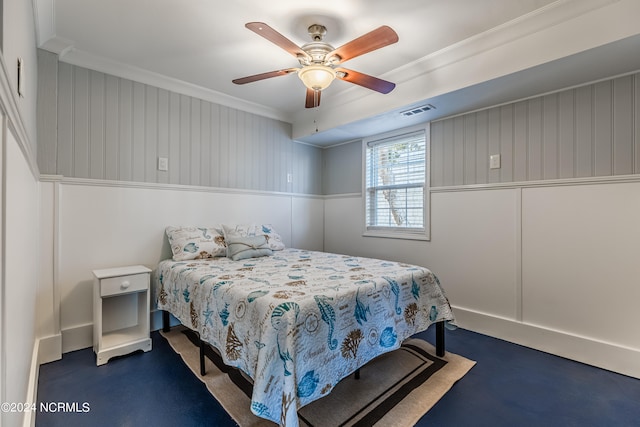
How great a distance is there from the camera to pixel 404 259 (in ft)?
11.2

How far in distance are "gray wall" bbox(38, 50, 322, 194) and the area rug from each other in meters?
1.72

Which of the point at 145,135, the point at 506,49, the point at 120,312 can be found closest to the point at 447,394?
the point at 506,49

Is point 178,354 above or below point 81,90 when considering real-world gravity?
below

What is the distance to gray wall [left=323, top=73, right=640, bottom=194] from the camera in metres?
2.12

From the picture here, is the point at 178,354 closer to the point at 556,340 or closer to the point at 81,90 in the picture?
the point at 81,90

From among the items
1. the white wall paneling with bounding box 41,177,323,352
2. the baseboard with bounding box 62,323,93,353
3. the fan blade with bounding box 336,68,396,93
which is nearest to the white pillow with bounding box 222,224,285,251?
the white wall paneling with bounding box 41,177,323,352

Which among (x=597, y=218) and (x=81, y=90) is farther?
(x=81, y=90)

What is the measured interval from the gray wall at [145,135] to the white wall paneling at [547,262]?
7.11 feet

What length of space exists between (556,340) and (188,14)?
367 cm

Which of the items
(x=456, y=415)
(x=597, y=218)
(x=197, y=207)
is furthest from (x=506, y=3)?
(x=197, y=207)

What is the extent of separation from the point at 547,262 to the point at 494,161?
38.6 inches

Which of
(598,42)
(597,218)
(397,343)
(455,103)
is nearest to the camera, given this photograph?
(598,42)

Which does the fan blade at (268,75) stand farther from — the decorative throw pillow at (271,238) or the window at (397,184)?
the window at (397,184)

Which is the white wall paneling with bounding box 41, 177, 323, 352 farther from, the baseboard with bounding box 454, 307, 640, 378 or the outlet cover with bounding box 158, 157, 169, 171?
the baseboard with bounding box 454, 307, 640, 378
